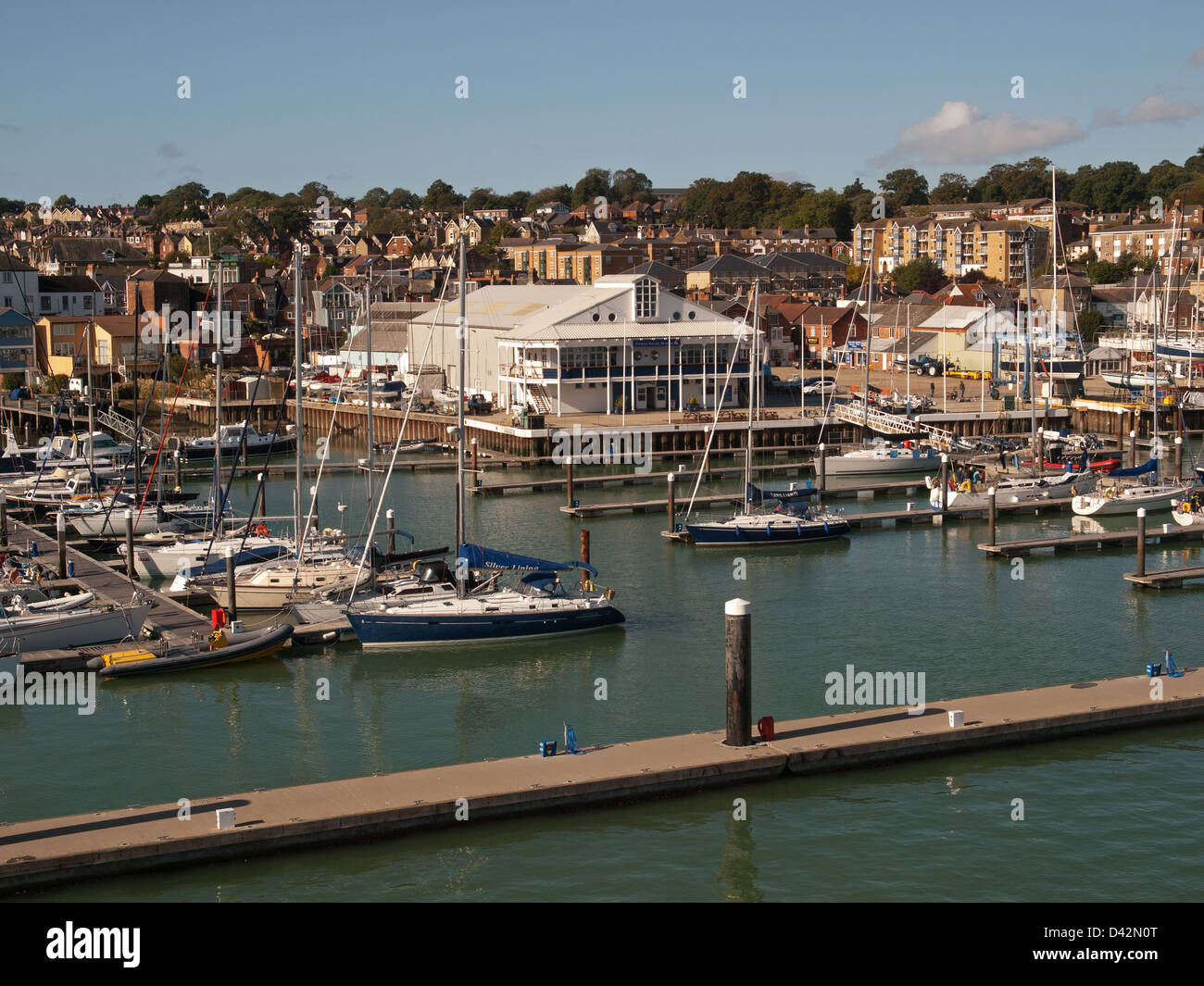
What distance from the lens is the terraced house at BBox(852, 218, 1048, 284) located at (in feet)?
452

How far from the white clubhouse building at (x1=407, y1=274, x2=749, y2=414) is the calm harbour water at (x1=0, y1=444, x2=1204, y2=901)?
2778 centimetres

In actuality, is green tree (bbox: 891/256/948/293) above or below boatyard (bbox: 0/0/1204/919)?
above

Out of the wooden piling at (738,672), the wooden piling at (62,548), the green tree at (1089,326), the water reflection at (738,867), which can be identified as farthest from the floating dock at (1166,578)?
the green tree at (1089,326)

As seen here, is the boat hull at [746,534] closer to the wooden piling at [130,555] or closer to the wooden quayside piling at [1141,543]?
the wooden quayside piling at [1141,543]

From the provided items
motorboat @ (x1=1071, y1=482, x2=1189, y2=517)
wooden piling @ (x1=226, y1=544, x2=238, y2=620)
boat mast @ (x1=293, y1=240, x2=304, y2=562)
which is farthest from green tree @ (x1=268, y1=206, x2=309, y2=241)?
wooden piling @ (x1=226, y1=544, x2=238, y2=620)

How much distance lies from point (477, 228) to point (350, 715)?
137 meters

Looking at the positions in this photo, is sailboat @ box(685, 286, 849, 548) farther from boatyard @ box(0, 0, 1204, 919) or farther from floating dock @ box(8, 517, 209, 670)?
floating dock @ box(8, 517, 209, 670)

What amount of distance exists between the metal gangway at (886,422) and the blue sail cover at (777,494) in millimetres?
12002

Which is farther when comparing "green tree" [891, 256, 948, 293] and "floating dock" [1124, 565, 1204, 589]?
"green tree" [891, 256, 948, 293]

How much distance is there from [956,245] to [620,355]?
8779 cm

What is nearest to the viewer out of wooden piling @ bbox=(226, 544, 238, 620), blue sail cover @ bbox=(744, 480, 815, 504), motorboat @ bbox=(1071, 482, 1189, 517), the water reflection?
the water reflection

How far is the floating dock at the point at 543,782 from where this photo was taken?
18469 millimetres

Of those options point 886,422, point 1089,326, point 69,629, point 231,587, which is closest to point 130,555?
point 231,587

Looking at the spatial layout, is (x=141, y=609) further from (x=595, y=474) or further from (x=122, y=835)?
(x=595, y=474)
